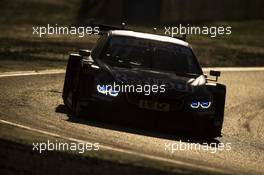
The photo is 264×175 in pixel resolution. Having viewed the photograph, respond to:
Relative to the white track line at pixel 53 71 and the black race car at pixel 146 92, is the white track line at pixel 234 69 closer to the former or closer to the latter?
the white track line at pixel 53 71

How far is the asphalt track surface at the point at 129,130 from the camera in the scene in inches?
413

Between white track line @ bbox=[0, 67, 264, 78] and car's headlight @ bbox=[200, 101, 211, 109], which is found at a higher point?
car's headlight @ bbox=[200, 101, 211, 109]

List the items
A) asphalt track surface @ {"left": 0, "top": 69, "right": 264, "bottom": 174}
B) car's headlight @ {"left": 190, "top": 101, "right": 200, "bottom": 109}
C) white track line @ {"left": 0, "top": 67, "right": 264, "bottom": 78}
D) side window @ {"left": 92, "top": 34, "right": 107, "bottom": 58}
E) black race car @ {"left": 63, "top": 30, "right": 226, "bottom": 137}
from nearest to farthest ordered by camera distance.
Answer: asphalt track surface @ {"left": 0, "top": 69, "right": 264, "bottom": 174} → black race car @ {"left": 63, "top": 30, "right": 226, "bottom": 137} → car's headlight @ {"left": 190, "top": 101, "right": 200, "bottom": 109} → side window @ {"left": 92, "top": 34, "right": 107, "bottom": 58} → white track line @ {"left": 0, "top": 67, "right": 264, "bottom": 78}

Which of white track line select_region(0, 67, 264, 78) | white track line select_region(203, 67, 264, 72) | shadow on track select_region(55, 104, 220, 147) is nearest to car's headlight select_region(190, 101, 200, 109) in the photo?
shadow on track select_region(55, 104, 220, 147)

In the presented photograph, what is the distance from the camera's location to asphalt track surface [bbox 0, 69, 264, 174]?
10.5 metres

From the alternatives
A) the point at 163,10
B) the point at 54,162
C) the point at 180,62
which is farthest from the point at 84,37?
the point at 54,162

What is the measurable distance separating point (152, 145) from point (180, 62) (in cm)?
290

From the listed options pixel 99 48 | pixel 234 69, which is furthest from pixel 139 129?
pixel 234 69

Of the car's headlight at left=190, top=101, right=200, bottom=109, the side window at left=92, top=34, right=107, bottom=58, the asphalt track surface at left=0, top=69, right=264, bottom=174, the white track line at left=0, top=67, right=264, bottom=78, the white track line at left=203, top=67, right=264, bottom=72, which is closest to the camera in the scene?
the asphalt track surface at left=0, top=69, right=264, bottom=174

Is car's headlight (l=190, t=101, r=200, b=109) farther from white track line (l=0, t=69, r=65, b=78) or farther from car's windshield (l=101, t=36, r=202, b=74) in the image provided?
white track line (l=0, t=69, r=65, b=78)

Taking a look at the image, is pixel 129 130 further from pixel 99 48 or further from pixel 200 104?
pixel 99 48

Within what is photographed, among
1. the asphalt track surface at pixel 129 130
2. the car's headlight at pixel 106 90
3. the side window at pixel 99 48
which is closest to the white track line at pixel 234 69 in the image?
the asphalt track surface at pixel 129 130

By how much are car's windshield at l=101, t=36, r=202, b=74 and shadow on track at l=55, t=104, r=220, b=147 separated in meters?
0.99

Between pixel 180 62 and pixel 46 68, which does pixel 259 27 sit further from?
pixel 180 62
